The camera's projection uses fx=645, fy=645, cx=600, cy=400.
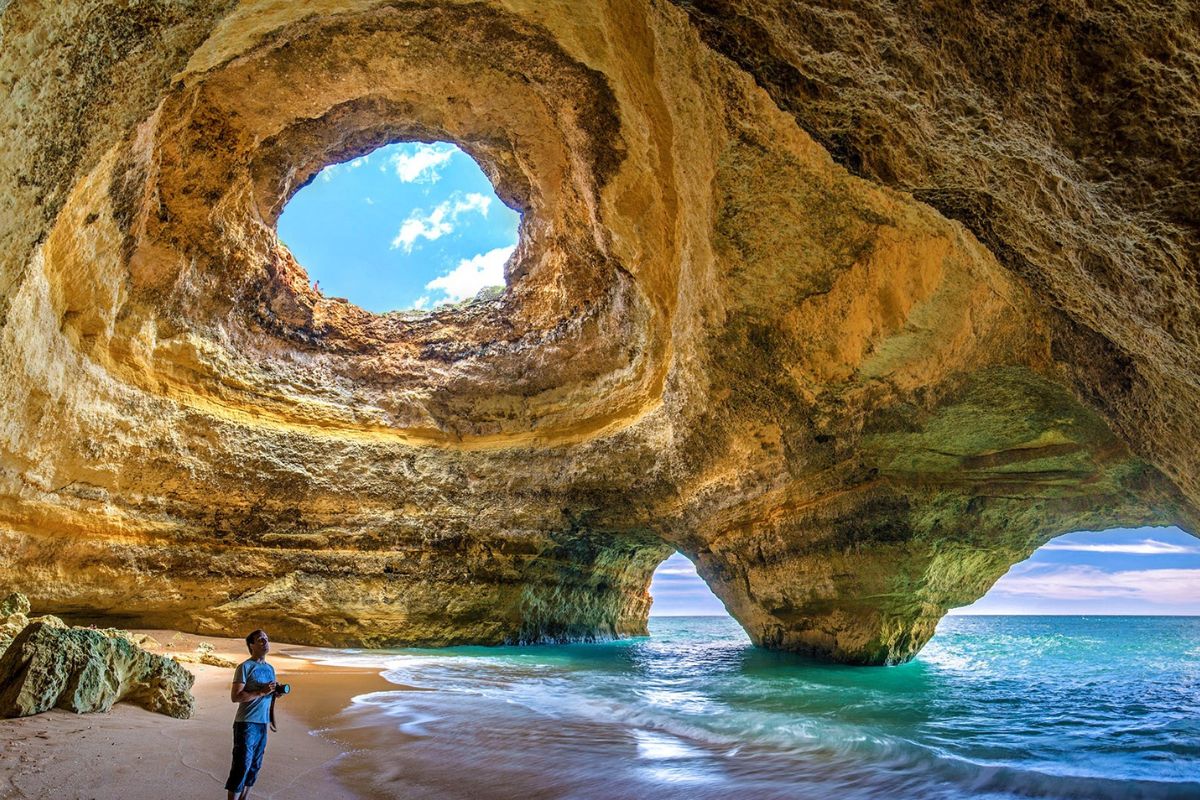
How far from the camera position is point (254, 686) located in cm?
282

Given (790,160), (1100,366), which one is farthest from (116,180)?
(1100,366)

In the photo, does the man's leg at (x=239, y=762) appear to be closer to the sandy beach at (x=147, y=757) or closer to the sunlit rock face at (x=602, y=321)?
the sandy beach at (x=147, y=757)

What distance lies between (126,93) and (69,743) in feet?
12.2

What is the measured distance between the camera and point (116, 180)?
21.8 feet

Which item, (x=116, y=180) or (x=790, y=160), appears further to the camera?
(x=116, y=180)

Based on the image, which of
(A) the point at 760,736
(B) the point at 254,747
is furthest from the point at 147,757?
(A) the point at 760,736

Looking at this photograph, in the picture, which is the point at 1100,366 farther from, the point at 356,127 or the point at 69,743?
the point at 356,127

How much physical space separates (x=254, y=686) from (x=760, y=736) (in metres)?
3.46

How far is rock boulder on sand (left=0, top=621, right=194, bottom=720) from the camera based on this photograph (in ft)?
11.5

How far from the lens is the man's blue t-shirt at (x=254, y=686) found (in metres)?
2.76

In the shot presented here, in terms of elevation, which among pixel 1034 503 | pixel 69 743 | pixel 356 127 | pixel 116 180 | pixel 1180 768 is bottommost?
pixel 1180 768

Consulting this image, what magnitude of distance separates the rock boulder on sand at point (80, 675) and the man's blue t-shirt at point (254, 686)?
64.5 inches

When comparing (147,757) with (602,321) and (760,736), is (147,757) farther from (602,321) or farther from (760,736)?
(602,321)

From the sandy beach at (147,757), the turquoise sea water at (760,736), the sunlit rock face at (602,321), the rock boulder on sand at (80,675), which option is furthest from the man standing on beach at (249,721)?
the sunlit rock face at (602,321)
